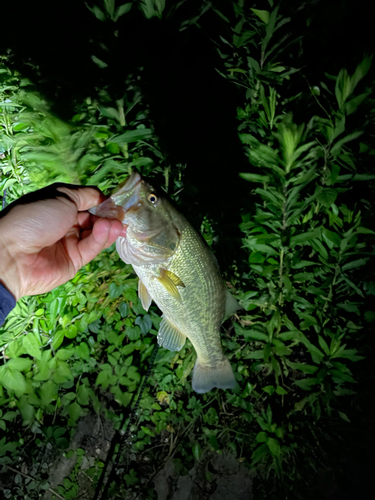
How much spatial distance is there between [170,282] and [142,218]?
19.4 inches

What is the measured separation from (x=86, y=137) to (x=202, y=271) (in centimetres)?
120

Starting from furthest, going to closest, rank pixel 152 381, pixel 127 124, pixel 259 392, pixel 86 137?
pixel 152 381 < pixel 259 392 < pixel 127 124 < pixel 86 137

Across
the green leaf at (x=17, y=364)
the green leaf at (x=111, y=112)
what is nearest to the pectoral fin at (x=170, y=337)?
the green leaf at (x=17, y=364)

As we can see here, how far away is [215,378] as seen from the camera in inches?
94.0

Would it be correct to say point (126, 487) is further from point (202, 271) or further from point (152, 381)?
point (202, 271)

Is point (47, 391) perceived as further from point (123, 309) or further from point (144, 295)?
point (144, 295)

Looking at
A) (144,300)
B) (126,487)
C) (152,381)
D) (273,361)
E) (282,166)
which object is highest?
(282,166)

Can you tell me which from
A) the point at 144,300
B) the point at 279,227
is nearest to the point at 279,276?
the point at 279,227

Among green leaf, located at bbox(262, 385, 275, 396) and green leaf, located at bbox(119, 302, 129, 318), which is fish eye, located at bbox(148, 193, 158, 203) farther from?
green leaf, located at bbox(262, 385, 275, 396)

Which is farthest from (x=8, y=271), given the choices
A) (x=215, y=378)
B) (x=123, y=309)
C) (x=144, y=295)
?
(x=215, y=378)

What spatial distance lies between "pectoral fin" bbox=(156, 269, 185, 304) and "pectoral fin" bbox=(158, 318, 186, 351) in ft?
1.36

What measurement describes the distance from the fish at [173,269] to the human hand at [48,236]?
14 cm

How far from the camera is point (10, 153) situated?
Result: 10.4ft

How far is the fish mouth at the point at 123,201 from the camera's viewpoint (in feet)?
5.83
